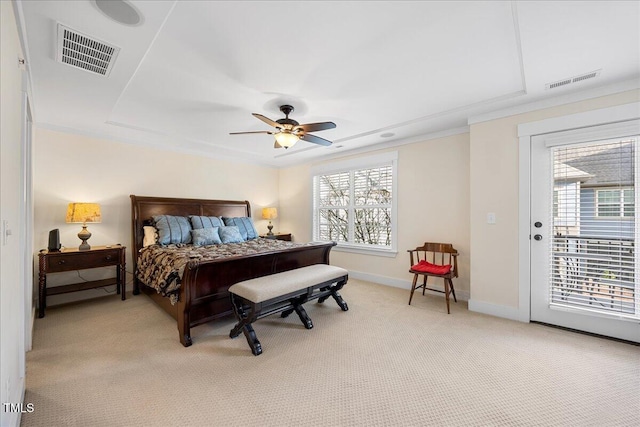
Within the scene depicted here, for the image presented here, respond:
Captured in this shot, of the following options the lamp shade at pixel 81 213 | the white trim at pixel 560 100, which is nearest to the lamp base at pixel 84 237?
the lamp shade at pixel 81 213

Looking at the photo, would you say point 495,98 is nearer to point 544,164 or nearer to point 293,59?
point 544,164

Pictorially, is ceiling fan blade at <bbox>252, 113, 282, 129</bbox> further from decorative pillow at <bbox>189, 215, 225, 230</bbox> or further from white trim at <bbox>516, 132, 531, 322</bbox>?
white trim at <bbox>516, 132, 531, 322</bbox>

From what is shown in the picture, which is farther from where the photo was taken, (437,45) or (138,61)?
(138,61)

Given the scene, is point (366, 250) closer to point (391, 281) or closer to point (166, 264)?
point (391, 281)

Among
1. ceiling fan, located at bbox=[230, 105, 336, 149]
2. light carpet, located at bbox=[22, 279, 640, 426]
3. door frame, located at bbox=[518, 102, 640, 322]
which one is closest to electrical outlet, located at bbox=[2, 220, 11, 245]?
light carpet, located at bbox=[22, 279, 640, 426]

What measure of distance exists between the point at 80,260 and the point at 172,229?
3.50 feet

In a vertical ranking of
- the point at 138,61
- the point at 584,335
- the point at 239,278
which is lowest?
the point at 584,335

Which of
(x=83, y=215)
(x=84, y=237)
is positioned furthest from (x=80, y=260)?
(x=83, y=215)

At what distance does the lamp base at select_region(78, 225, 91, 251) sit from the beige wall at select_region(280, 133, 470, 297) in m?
3.92

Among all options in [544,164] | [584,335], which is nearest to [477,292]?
[584,335]

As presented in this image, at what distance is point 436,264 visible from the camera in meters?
3.86

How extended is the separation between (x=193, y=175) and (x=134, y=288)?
207cm

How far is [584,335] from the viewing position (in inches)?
102

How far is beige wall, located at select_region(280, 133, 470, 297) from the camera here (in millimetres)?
3701
